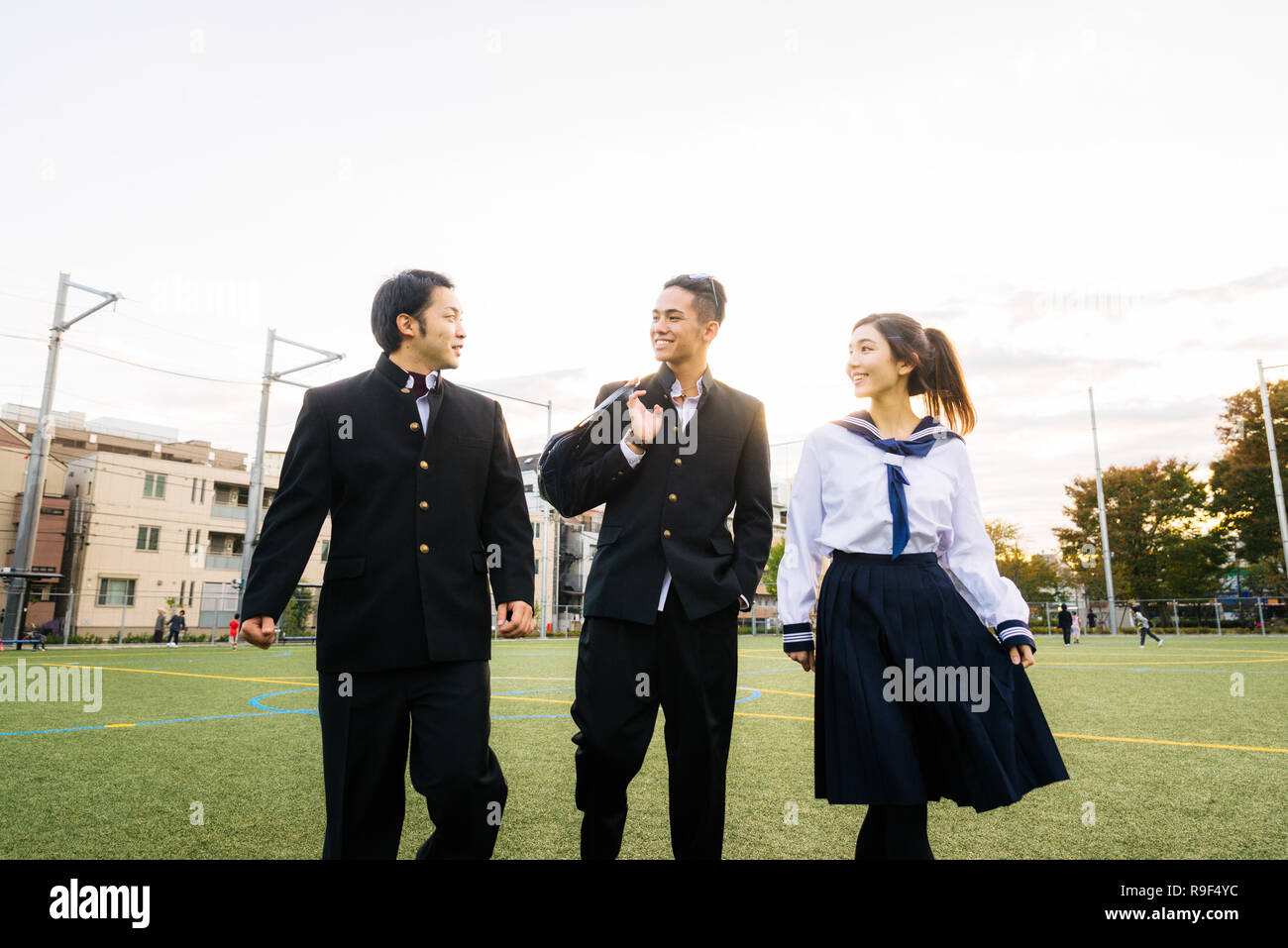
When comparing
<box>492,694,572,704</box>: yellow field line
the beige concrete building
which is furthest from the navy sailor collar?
the beige concrete building

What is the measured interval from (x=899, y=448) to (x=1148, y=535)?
58.3m

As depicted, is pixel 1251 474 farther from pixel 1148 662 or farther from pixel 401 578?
pixel 401 578

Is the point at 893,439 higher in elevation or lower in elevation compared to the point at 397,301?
lower

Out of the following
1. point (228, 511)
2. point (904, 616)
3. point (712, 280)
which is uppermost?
point (228, 511)

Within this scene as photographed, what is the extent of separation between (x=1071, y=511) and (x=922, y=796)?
6000cm

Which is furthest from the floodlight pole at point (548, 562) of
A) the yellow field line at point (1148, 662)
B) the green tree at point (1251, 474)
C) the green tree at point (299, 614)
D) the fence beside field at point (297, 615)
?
the green tree at point (1251, 474)

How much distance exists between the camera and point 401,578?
2648mm

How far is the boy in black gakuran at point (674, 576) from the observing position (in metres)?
2.57

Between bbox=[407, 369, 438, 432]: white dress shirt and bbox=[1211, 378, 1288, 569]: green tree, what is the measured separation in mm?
53031

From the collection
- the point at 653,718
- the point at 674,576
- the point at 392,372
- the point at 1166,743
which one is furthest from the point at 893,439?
the point at 1166,743

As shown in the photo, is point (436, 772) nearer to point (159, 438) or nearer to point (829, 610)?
point (829, 610)

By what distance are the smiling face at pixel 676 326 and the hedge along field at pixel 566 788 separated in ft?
6.87

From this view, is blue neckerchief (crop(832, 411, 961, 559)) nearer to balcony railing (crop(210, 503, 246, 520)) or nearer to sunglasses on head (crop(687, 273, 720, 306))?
sunglasses on head (crop(687, 273, 720, 306))
